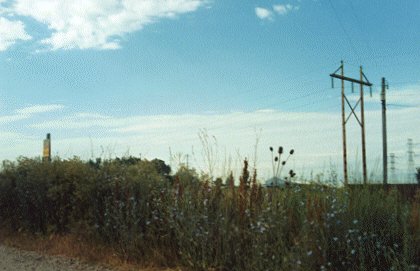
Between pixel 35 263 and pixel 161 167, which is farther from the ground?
pixel 161 167

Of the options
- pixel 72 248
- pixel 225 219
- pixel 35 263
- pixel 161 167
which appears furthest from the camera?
pixel 161 167

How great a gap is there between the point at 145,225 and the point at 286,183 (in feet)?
10.2

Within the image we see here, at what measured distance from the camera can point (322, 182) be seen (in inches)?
394

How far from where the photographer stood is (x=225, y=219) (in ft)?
30.4

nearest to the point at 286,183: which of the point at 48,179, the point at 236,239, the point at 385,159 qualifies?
the point at 236,239

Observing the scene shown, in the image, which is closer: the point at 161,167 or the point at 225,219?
the point at 225,219

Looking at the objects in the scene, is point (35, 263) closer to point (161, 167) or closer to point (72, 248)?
point (72, 248)

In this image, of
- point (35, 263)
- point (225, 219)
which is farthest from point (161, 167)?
point (225, 219)

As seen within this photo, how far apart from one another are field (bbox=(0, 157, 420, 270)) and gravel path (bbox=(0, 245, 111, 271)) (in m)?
0.87

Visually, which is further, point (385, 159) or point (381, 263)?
point (385, 159)

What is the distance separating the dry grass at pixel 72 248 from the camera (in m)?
10.5

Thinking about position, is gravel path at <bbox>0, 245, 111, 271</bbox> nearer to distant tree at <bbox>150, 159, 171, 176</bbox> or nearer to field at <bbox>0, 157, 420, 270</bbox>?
field at <bbox>0, 157, 420, 270</bbox>

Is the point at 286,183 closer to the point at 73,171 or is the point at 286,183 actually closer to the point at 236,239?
the point at 236,239

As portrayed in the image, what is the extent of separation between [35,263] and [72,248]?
1.00 m
